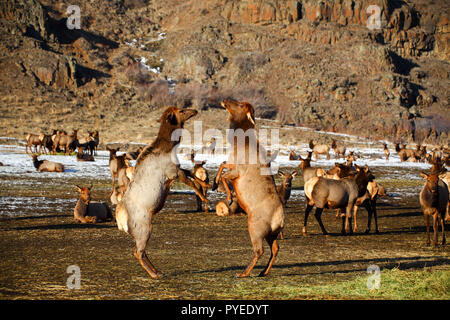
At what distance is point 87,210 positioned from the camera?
43.7 feet

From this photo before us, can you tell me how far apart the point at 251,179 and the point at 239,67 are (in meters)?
84.9

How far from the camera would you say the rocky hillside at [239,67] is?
2884 inches

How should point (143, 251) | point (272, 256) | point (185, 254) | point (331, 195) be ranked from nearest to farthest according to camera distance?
point (143, 251) < point (272, 256) < point (185, 254) < point (331, 195)

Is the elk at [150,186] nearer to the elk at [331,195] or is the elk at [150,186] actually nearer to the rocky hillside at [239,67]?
the elk at [331,195]

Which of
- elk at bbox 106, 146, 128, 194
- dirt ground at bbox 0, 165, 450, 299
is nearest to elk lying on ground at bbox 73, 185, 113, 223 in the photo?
dirt ground at bbox 0, 165, 450, 299

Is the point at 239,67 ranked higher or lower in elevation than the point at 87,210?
higher

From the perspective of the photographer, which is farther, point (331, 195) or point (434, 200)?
A: point (331, 195)

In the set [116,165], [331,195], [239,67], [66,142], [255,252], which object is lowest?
[255,252]

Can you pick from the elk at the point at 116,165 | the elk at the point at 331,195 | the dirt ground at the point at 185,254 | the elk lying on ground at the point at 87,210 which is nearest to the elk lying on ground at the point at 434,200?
the dirt ground at the point at 185,254

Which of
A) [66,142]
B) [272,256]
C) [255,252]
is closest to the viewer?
[255,252]

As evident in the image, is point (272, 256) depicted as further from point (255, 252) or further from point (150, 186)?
point (150, 186)

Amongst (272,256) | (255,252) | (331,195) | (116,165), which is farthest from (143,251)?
(116,165)

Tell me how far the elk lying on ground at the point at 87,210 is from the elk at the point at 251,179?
22.5 ft

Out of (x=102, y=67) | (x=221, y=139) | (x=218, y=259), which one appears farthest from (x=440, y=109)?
(x=218, y=259)
